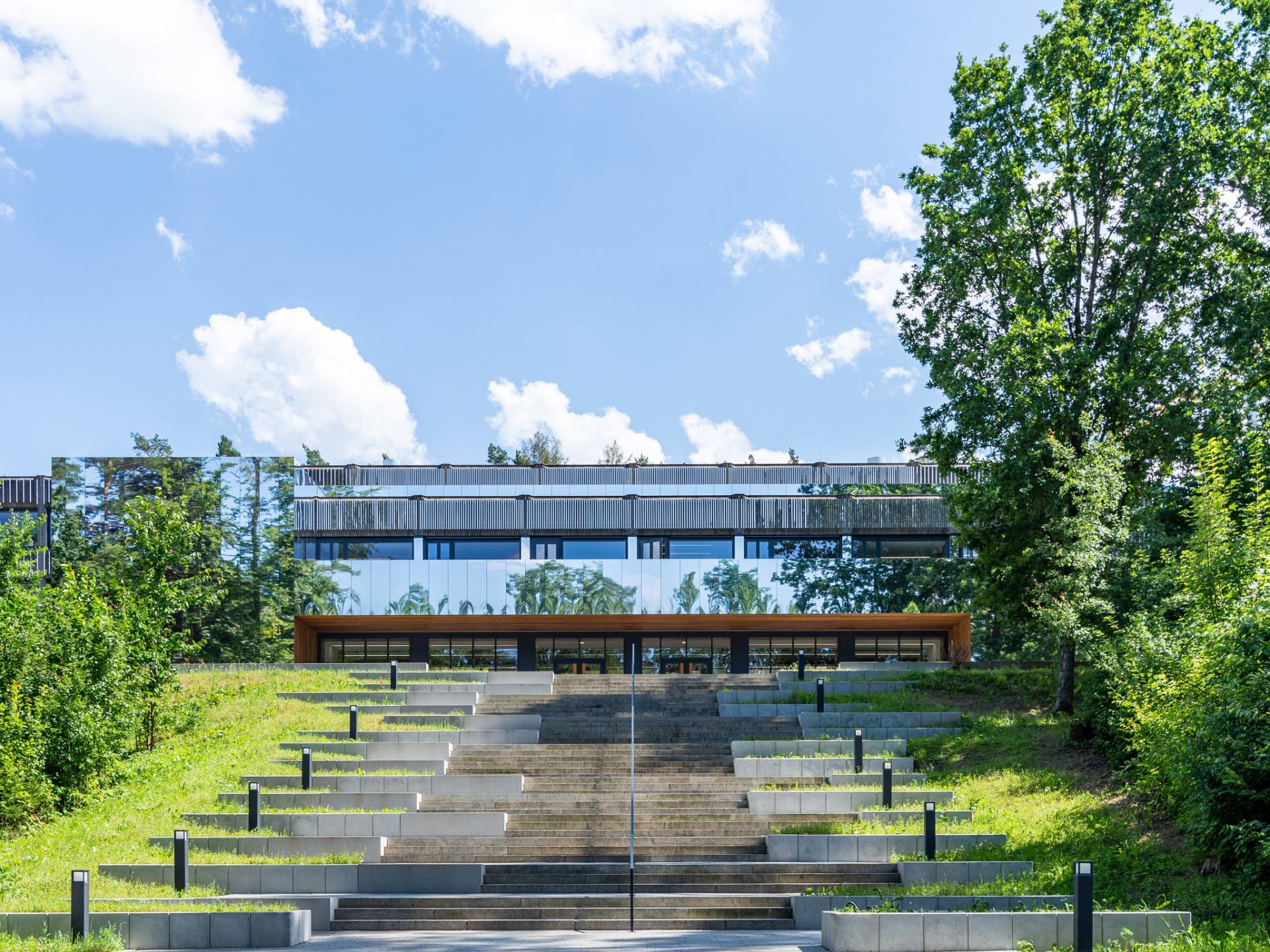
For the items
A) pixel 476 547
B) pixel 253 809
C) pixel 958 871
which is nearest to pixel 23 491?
pixel 476 547

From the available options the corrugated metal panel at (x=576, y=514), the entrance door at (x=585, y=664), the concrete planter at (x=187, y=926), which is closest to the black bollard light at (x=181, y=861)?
the concrete planter at (x=187, y=926)

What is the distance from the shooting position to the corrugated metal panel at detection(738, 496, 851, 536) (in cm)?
3550

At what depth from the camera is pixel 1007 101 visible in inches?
948

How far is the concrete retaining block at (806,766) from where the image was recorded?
20.1 m

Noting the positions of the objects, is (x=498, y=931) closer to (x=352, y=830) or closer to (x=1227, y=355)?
(x=352, y=830)

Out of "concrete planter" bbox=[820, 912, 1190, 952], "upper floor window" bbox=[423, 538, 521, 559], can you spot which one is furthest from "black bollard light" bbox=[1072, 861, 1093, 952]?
"upper floor window" bbox=[423, 538, 521, 559]

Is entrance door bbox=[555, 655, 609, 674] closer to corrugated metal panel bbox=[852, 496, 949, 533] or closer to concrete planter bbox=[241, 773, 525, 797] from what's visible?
corrugated metal panel bbox=[852, 496, 949, 533]

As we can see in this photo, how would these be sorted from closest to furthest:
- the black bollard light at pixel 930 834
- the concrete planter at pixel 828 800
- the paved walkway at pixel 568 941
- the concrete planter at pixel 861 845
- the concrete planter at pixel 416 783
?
the paved walkway at pixel 568 941 → the black bollard light at pixel 930 834 → the concrete planter at pixel 861 845 → the concrete planter at pixel 828 800 → the concrete planter at pixel 416 783

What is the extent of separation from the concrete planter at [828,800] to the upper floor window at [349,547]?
66.1ft

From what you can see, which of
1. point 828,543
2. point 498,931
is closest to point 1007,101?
point 828,543

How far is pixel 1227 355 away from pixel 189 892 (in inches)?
855

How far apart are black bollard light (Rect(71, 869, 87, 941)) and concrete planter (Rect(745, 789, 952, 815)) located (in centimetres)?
1020

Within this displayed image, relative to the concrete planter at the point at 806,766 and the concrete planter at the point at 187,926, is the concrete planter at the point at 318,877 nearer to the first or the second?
the concrete planter at the point at 187,926

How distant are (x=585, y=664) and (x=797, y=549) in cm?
786
